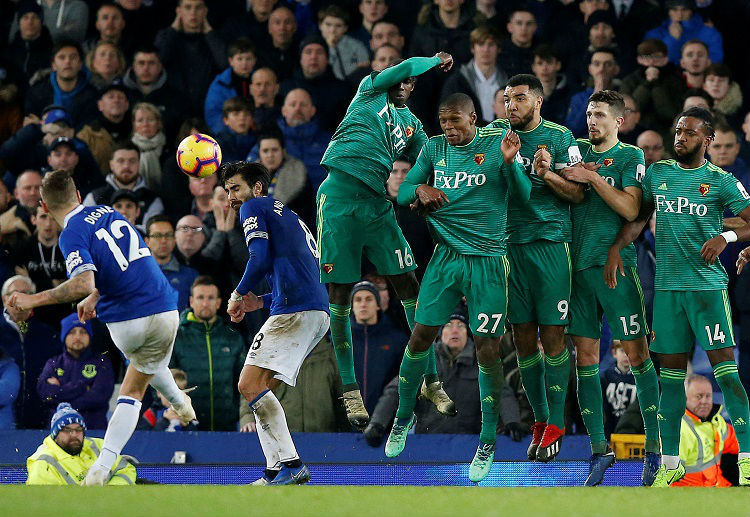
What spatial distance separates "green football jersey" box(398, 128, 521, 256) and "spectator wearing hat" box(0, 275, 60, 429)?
4.83 m

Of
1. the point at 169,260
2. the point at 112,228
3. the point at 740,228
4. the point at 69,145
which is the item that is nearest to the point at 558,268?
the point at 740,228

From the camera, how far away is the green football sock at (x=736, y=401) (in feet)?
33.4

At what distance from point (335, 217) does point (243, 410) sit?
2.85m

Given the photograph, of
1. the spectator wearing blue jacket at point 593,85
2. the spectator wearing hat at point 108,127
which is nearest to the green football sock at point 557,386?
the spectator wearing blue jacket at point 593,85

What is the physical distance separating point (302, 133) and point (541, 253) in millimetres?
4970

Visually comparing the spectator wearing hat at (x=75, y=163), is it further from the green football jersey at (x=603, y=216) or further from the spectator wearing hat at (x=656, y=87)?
the green football jersey at (x=603, y=216)

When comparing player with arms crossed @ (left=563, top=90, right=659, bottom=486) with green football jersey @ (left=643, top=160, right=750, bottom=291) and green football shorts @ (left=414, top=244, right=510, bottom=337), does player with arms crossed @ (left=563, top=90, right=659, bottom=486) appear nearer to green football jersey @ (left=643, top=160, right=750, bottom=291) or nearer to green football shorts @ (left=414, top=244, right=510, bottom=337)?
green football jersey @ (left=643, top=160, right=750, bottom=291)

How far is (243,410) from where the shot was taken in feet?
42.0

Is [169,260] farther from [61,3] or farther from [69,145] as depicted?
[61,3]

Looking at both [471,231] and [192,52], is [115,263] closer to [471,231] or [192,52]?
[471,231]

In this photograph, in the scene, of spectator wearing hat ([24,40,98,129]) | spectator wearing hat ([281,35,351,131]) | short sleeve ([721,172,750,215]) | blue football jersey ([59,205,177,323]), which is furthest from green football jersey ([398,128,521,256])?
spectator wearing hat ([24,40,98,129])

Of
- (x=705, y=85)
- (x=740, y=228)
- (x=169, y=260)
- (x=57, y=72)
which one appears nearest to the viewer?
(x=740, y=228)

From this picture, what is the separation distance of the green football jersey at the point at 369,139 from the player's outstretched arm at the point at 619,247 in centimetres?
191

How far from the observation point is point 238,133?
15.0 m
